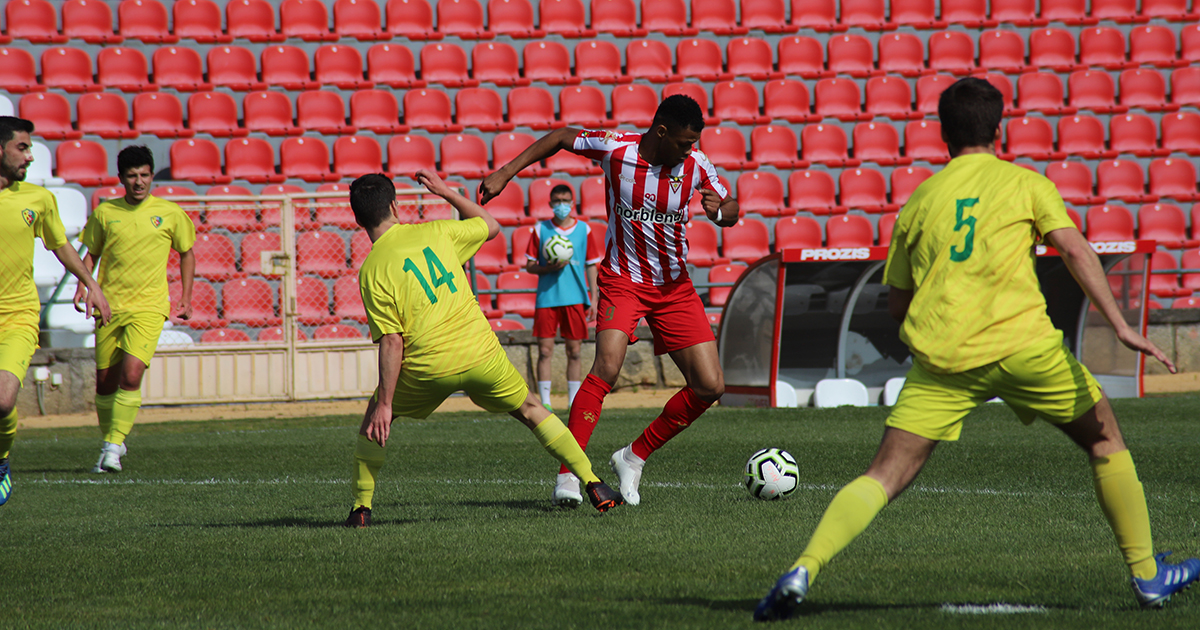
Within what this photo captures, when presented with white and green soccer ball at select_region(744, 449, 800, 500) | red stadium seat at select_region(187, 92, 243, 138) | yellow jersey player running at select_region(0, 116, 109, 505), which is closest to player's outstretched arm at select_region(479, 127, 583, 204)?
white and green soccer ball at select_region(744, 449, 800, 500)

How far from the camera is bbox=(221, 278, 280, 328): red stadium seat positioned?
46.4ft

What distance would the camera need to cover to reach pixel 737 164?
16.5 meters

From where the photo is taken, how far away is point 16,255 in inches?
246

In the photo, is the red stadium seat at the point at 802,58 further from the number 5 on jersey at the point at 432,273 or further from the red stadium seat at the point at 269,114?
the number 5 on jersey at the point at 432,273

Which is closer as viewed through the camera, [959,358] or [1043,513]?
[959,358]

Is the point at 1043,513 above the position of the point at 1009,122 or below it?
below

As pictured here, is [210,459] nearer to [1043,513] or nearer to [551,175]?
[1043,513]

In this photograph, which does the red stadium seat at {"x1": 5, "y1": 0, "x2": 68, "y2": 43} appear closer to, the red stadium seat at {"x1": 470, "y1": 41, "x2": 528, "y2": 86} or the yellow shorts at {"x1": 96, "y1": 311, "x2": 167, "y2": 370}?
the red stadium seat at {"x1": 470, "y1": 41, "x2": 528, "y2": 86}

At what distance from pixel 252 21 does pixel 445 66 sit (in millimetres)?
3164

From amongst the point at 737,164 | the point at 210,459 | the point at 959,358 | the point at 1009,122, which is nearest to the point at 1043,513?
the point at 959,358

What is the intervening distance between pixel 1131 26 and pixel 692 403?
51.8 feet

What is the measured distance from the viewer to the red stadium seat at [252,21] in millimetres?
17250

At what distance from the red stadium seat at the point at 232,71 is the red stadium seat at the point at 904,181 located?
31.7 feet

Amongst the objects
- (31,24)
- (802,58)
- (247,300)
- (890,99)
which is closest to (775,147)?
(802,58)
